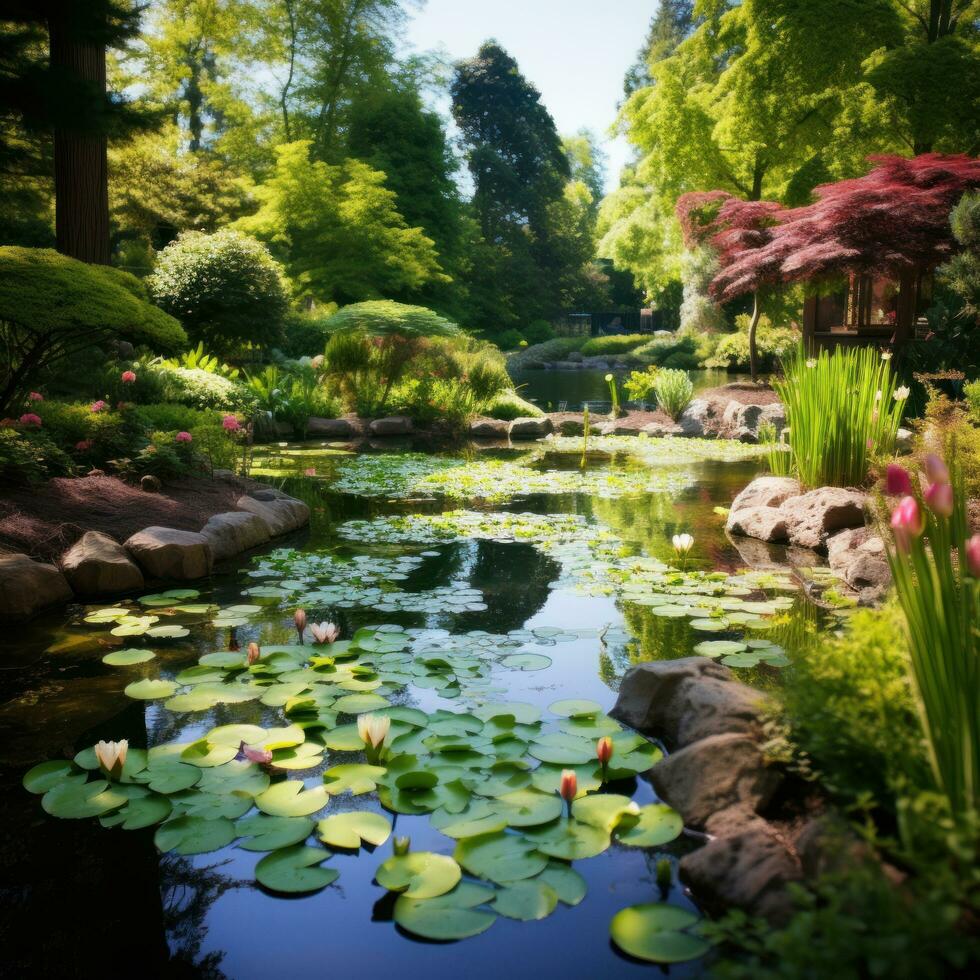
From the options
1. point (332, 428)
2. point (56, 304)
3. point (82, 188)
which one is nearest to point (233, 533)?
point (56, 304)

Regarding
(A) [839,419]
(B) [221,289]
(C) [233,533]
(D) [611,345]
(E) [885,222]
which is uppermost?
(D) [611,345]

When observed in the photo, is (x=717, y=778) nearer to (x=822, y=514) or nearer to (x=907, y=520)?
(x=907, y=520)

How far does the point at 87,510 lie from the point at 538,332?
33628 mm

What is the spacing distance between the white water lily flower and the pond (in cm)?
10

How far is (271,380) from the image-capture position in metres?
13.3

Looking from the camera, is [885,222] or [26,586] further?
[885,222]

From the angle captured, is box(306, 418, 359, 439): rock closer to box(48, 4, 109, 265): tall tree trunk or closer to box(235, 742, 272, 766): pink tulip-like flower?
box(48, 4, 109, 265): tall tree trunk

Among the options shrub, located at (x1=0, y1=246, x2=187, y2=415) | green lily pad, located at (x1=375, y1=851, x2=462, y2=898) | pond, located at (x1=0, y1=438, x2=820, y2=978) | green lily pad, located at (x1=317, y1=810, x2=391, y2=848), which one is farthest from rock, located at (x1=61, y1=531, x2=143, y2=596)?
green lily pad, located at (x1=375, y1=851, x2=462, y2=898)

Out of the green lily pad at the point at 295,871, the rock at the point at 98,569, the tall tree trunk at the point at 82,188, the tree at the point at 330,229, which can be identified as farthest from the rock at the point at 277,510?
the tree at the point at 330,229

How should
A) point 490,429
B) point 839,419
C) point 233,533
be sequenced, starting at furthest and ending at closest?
point 490,429 → point 839,419 → point 233,533

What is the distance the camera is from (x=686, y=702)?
297 cm

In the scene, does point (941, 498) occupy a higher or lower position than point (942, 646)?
higher

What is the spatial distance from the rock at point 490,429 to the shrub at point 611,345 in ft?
67.8

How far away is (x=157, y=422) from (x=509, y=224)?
35132 mm
